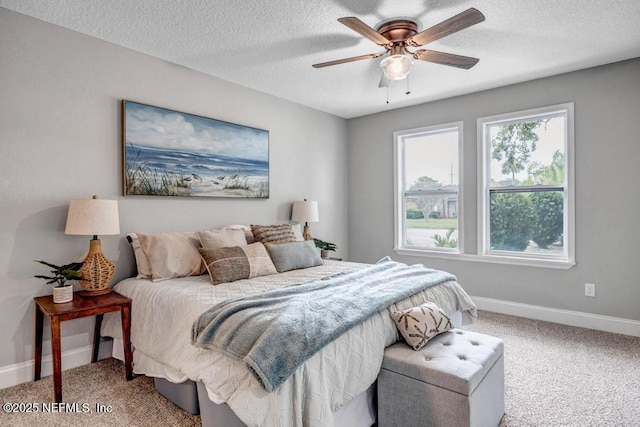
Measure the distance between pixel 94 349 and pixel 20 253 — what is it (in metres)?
0.90

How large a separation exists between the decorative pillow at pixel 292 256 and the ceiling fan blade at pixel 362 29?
1.83m

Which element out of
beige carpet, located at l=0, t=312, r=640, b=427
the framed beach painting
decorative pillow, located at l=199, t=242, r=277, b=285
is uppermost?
the framed beach painting

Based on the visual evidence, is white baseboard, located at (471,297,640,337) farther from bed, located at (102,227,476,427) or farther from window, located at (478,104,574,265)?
bed, located at (102,227,476,427)

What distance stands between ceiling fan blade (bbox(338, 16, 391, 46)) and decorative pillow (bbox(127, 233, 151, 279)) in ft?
7.23

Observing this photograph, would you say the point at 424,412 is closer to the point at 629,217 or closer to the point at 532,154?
the point at 629,217

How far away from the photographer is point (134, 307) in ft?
8.28

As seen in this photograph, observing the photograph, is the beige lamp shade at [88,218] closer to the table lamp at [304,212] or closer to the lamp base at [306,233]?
the table lamp at [304,212]

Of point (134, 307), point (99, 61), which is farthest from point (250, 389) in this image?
point (99, 61)

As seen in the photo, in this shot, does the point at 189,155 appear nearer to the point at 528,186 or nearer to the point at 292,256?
the point at 292,256

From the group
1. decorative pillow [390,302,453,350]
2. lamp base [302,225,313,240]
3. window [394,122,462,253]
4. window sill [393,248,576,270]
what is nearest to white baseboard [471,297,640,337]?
window sill [393,248,576,270]

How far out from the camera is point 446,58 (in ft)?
8.33

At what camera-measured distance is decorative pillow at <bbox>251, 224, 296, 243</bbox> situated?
3445 millimetres

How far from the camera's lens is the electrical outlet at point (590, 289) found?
3493mm

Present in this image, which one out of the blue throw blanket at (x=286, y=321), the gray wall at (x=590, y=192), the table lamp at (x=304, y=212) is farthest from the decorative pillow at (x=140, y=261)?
the gray wall at (x=590, y=192)
